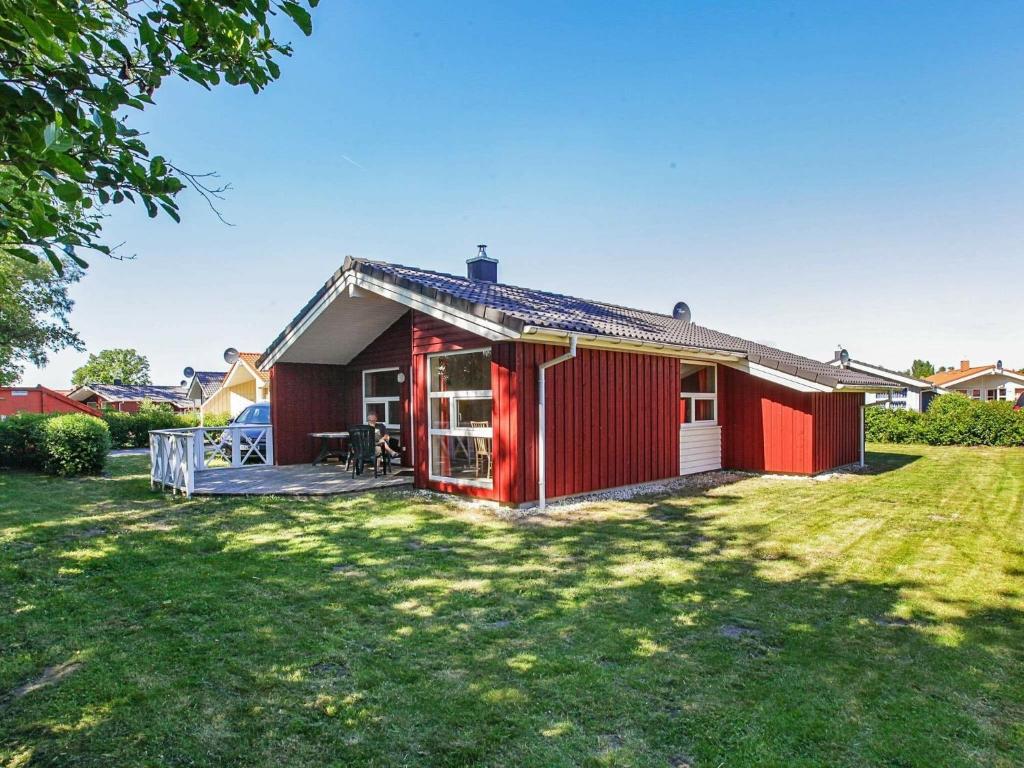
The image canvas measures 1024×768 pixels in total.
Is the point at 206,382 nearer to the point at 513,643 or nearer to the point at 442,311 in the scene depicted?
the point at 442,311

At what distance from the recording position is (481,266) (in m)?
12.1

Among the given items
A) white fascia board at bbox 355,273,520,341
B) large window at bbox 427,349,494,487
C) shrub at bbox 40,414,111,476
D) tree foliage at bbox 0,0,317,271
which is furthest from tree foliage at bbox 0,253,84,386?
tree foliage at bbox 0,0,317,271

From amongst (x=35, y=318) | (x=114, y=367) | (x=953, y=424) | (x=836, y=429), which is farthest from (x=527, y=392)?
(x=114, y=367)

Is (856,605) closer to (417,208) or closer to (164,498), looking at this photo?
(164,498)

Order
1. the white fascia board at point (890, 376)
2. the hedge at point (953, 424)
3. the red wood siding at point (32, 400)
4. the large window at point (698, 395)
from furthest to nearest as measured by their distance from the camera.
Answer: the red wood siding at point (32, 400), the white fascia board at point (890, 376), the hedge at point (953, 424), the large window at point (698, 395)

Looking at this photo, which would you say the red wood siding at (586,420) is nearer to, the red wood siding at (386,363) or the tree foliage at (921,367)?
the red wood siding at (386,363)

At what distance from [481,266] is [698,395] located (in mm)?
5398

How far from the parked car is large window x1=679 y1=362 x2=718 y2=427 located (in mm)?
9064

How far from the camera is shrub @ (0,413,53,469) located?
11.9 meters

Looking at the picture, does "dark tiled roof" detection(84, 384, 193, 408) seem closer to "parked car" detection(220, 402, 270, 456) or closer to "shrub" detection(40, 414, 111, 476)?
"parked car" detection(220, 402, 270, 456)

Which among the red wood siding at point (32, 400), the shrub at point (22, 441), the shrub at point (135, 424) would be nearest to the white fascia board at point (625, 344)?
the shrub at point (22, 441)

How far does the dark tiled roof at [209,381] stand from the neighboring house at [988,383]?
4216 centimetres

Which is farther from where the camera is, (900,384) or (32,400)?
(900,384)

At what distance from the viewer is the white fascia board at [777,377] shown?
10391 mm
